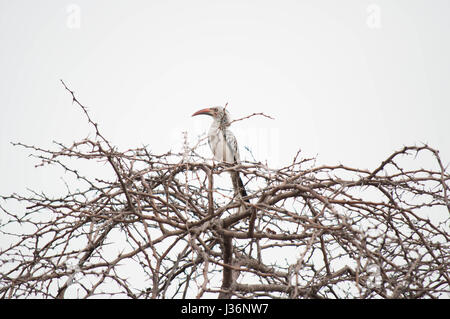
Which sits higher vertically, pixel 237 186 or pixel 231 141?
pixel 231 141

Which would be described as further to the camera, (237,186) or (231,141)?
(231,141)

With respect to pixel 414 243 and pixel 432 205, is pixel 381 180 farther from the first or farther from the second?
pixel 414 243

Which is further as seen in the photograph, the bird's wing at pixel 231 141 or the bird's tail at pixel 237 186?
the bird's wing at pixel 231 141

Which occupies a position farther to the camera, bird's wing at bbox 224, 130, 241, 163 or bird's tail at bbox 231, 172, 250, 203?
bird's wing at bbox 224, 130, 241, 163

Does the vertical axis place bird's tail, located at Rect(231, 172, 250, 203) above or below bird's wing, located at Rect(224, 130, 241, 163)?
below

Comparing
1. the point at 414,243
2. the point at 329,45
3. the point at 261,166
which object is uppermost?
the point at 329,45

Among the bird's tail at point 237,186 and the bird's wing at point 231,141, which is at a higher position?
the bird's wing at point 231,141

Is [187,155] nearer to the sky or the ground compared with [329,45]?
nearer to the ground
